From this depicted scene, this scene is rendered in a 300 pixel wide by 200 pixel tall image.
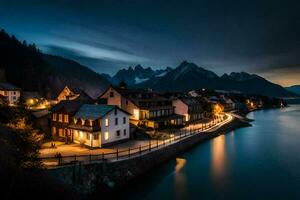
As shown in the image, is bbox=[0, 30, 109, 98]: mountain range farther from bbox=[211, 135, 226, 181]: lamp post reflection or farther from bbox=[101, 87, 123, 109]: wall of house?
bbox=[211, 135, 226, 181]: lamp post reflection

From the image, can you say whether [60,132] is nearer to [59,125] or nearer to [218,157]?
[59,125]

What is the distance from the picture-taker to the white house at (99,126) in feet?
113

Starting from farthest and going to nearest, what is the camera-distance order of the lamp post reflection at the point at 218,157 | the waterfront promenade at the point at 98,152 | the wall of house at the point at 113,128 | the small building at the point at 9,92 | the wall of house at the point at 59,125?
1. the small building at the point at 9,92
2. the wall of house at the point at 59,125
3. the wall of house at the point at 113,128
4. the lamp post reflection at the point at 218,157
5. the waterfront promenade at the point at 98,152

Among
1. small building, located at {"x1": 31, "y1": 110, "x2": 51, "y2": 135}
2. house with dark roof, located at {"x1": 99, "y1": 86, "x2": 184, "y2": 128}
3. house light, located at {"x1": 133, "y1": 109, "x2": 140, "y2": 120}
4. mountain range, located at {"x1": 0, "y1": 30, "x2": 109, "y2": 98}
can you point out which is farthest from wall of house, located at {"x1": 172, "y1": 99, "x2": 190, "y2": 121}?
mountain range, located at {"x1": 0, "y1": 30, "x2": 109, "y2": 98}

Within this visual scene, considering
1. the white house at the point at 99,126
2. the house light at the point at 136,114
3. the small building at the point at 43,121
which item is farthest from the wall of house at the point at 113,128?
the small building at the point at 43,121

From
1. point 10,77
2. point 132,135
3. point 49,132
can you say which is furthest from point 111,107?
point 10,77

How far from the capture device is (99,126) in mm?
34750

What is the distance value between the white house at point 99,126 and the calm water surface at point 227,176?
968cm

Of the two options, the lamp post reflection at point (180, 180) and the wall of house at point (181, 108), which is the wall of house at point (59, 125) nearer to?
the lamp post reflection at point (180, 180)

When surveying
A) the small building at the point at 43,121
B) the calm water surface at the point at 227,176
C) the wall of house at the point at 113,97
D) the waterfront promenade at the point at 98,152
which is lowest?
the calm water surface at the point at 227,176

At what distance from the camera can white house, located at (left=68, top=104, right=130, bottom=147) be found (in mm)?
34344

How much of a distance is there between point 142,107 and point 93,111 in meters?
17.4

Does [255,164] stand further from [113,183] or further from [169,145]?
[113,183]

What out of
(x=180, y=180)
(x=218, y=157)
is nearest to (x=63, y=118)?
(x=180, y=180)
